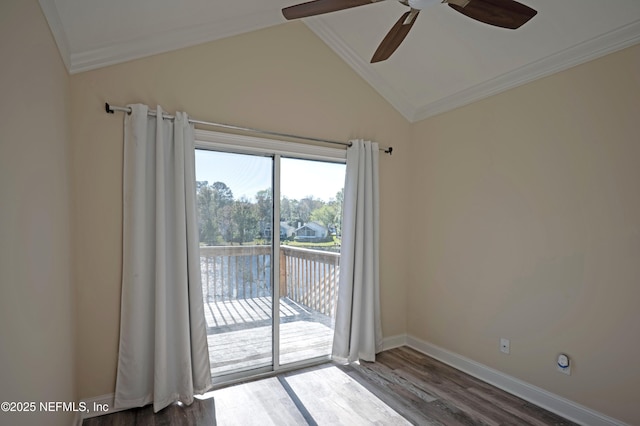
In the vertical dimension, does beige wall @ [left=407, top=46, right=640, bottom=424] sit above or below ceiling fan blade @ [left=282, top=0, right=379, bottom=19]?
below

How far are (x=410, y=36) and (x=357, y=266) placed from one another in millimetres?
2063

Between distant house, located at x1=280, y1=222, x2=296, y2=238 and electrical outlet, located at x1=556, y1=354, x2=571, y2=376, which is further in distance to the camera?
distant house, located at x1=280, y1=222, x2=296, y2=238

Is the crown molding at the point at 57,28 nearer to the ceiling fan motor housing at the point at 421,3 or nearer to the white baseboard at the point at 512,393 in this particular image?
the ceiling fan motor housing at the point at 421,3

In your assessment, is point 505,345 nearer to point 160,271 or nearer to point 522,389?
point 522,389

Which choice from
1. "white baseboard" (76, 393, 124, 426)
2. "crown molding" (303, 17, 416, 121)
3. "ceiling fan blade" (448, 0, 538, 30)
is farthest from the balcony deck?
"ceiling fan blade" (448, 0, 538, 30)

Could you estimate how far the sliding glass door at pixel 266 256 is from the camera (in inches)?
104

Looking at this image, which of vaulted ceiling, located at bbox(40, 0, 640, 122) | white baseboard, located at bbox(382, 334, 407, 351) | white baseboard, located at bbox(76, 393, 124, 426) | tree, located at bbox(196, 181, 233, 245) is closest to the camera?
vaulted ceiling, located at bbox(40, 0, 640, 122)

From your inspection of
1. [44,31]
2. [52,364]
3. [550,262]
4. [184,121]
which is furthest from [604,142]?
[52,364]

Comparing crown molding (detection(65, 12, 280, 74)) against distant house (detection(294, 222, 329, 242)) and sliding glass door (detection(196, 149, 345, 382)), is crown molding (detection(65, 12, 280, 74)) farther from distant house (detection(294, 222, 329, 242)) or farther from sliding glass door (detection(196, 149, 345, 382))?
distant house (detection(294, 222, 329, 242))

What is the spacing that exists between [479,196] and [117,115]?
294cm

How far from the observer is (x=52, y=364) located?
5.12ft

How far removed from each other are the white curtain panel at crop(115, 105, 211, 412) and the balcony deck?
0.22 metres

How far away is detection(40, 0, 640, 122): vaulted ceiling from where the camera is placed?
196cm

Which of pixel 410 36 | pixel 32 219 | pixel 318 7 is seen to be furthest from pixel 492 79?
pixel 32 219
